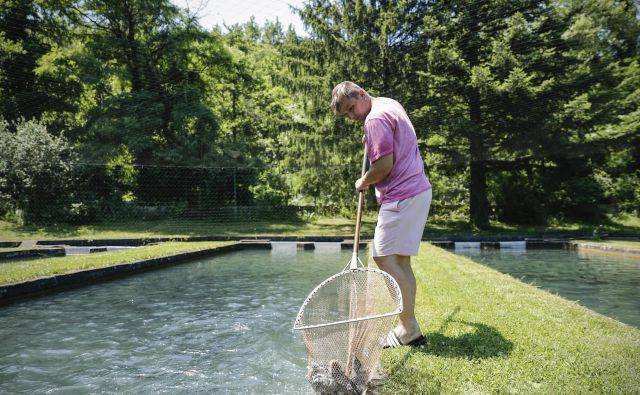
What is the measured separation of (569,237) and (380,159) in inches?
482

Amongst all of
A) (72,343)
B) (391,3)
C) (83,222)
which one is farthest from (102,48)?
(72,343)

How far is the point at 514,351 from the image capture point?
8.33 ft

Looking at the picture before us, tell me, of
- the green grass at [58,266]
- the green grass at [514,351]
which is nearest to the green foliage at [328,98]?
the green grass at [58,266]

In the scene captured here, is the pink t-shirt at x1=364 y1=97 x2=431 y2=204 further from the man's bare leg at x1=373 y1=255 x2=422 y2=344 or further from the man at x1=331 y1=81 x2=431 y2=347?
the man's bare leg at x1=373 y1=255 x2=422 y2=344

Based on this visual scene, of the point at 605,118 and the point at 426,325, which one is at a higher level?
the point at 605,118

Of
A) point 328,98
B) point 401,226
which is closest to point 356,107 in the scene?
point 401,226

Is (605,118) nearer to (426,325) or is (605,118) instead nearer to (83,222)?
(426,325)

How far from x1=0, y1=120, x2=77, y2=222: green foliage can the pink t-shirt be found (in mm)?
15488

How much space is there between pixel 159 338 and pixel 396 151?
2.54m

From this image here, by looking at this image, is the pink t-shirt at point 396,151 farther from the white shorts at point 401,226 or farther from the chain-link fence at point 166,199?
the chain-link fence at point 166,199

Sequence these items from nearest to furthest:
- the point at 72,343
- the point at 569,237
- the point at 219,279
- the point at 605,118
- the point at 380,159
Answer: the point at 380,159, the point at 72,343, the point at 219,279, the point at 569,237, the point at 605,118

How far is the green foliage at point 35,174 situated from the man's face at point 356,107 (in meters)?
15.3

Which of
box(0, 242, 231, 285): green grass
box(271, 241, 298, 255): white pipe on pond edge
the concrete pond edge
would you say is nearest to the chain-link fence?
box(271, 241, 298, 255): white pipe on pond edge

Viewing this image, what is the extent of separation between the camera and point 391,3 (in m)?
15.2
